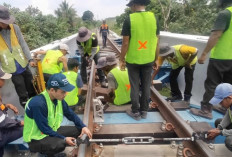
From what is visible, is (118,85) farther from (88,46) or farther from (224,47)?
(88,46)

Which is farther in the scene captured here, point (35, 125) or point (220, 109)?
point (220, 109)

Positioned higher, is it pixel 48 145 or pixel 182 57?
pixel 182 57

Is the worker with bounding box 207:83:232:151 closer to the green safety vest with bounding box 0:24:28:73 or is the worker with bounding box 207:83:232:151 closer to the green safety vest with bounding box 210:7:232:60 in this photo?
the green safety vest with bounding box 210:7:232:60

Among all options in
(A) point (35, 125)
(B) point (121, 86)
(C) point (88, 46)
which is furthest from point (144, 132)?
(C) point (88, 46)

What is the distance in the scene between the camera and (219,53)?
11.4ft

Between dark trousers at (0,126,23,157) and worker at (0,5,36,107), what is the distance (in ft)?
3.74

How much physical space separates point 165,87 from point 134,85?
3.46 m

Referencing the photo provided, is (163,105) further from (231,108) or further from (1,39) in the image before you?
(1,39)

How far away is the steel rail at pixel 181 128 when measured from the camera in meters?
2.48

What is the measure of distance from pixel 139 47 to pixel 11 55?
227 centimetres

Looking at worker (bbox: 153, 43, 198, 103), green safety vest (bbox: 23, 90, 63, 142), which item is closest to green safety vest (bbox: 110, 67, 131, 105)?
worker (bbox: 153, 43, 198, 103)

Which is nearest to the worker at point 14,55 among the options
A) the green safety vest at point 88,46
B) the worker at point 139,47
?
the worker at point 139,47

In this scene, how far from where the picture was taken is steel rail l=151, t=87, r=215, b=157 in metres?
2.48

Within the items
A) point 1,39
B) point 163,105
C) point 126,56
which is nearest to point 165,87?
point 163,105
